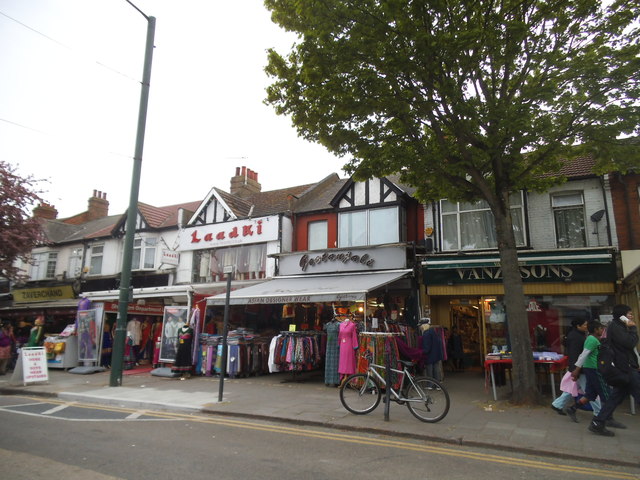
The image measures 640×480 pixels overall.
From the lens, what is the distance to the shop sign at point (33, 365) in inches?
483

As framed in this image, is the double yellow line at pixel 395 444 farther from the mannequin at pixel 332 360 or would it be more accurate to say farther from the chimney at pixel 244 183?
the chimney at pixel 244 183

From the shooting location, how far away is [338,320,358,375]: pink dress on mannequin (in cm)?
1142

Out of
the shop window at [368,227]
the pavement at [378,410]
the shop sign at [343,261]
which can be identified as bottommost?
the pavement at [378,410]

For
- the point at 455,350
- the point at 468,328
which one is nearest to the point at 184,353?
the point at 455,350

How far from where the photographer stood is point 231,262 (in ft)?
63.5

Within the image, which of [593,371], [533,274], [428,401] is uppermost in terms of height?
[533,274]

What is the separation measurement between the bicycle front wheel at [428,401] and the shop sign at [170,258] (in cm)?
1493

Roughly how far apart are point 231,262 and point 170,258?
3.01 metres

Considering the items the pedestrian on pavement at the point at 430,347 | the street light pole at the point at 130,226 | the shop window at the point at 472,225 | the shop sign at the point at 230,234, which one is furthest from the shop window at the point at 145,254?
the pedestrian on pavement at the point at 430,347

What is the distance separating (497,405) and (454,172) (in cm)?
520

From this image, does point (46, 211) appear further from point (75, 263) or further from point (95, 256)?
point (95, 256)

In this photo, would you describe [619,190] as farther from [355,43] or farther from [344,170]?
[355,43]

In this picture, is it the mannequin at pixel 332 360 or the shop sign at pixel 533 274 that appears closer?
the mannequin at pixel 332 360

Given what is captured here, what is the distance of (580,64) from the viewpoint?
8859 millimetres
